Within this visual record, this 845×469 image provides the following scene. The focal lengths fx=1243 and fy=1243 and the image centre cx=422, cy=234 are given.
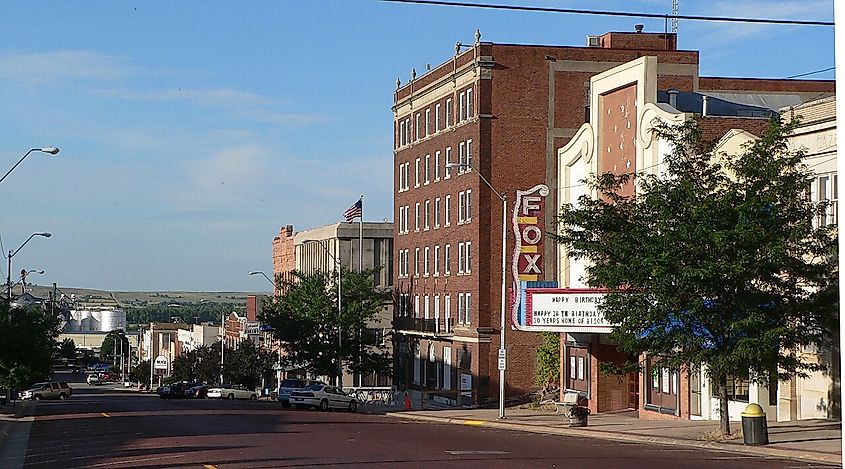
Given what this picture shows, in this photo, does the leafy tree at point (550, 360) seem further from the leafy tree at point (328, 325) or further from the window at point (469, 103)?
the leafy tree at point (328, 325)

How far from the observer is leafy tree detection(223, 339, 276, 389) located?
9312 cm

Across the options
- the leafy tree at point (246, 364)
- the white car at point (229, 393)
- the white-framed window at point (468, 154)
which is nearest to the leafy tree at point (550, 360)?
the white-framed window at point (468, 154)

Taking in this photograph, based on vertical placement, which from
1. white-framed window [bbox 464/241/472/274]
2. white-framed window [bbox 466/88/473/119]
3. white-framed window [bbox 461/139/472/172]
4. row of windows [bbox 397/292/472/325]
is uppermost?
white-framed window [bbox 466/88/473/119]

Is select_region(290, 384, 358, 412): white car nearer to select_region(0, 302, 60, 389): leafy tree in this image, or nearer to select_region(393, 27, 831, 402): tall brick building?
select_region(393, 27, 831, 402): tall brick building

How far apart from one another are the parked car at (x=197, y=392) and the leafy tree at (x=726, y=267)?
54.1 m

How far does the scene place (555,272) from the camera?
5934cm

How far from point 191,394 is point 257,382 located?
89.6ft

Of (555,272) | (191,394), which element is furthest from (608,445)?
(191,394)

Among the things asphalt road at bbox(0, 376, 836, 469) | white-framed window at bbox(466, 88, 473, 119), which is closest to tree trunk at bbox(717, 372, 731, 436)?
asphalt road at bbox(0, 376, 836, 469)

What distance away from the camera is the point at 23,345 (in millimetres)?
59750

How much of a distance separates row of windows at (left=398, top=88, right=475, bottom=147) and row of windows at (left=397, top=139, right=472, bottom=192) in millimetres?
1340

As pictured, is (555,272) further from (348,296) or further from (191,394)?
(191,394)

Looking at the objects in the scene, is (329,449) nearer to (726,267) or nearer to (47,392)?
(726,267)

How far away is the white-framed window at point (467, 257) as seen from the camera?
63.9m
